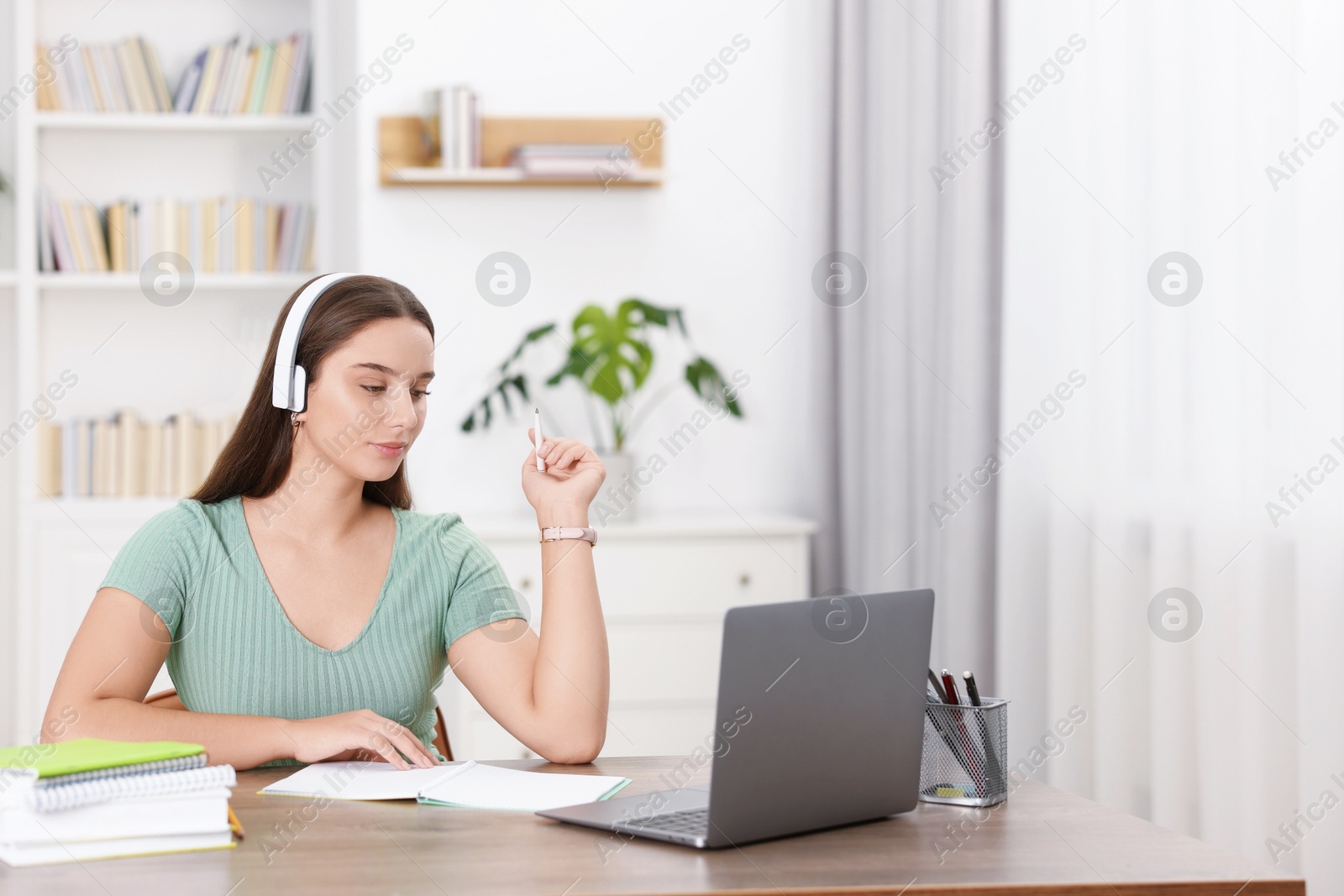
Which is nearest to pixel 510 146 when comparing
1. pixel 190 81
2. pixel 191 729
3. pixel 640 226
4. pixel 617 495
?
pixel 640 226

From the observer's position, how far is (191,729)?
1.40 m

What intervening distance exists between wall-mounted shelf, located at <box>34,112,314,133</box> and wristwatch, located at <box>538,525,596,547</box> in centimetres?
243

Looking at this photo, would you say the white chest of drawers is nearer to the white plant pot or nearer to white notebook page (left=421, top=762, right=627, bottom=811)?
the white plant pot

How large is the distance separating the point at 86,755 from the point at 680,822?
532 millimetres

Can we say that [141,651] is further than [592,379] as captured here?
No

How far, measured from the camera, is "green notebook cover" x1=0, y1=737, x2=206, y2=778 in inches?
41.4

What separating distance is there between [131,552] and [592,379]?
183 centimetres

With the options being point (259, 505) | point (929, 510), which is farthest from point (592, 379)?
point (259, 505)

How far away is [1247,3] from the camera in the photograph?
1.95m

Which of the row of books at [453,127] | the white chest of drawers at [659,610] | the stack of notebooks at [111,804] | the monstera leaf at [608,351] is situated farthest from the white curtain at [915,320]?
the stack of notebooks at [111,804]

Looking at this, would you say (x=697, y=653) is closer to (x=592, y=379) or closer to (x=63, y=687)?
(x=592, y=379)

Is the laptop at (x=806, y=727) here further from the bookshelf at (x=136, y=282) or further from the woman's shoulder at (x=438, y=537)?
the bookshelf at (x=136, y=282)

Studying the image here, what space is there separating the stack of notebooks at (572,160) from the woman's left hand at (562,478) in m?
1.90

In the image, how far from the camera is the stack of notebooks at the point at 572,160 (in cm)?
337
